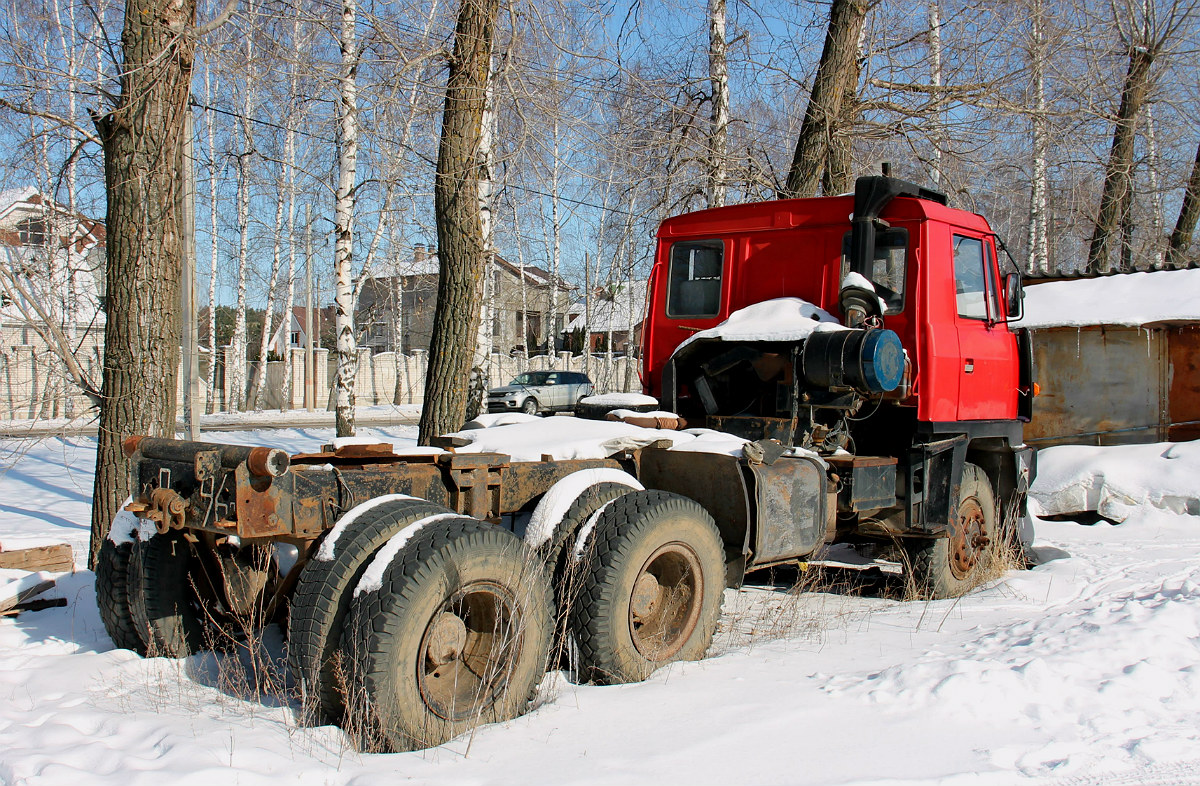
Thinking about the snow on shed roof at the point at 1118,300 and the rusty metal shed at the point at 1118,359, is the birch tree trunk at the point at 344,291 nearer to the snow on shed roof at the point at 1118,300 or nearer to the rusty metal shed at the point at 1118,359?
the snow on shed roof at the point at 1118,300

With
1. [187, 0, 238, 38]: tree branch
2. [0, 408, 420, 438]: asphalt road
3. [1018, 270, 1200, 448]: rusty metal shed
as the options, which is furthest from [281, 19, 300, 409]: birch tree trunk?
[1018, 270, 1200, 448]: rusty metal shed

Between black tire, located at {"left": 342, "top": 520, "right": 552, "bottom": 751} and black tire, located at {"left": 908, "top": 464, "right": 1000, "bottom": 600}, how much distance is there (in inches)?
146

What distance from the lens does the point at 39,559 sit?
6090mm

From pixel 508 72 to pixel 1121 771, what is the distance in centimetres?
711

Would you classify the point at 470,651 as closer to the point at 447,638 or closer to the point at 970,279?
the point at 447,638

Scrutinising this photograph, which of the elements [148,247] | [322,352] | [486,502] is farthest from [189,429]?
[322,352]

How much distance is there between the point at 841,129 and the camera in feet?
36.6

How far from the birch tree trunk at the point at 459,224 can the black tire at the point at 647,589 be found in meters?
4.05

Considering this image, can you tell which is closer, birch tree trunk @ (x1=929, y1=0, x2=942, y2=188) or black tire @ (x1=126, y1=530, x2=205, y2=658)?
black tire @ (x1=126, y1=530, x2=205, y2=658)

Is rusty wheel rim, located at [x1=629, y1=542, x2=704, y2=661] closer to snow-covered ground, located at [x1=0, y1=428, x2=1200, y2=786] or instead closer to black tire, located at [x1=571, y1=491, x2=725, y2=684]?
black tire, located at [x1=571, y1=491, x2=725, y2=684]

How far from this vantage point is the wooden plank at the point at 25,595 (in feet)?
16.6

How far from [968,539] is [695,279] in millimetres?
2866

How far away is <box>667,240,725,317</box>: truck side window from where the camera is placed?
676 centimetres

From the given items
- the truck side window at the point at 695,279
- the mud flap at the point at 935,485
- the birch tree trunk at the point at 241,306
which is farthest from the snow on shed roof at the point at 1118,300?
the birch tree trunk at the point at 241,306
